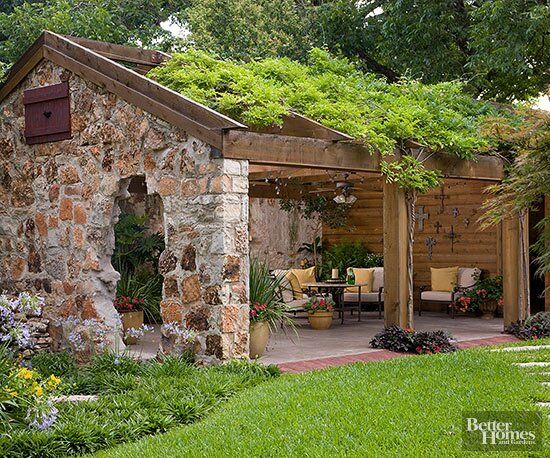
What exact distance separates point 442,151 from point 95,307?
4.94 m

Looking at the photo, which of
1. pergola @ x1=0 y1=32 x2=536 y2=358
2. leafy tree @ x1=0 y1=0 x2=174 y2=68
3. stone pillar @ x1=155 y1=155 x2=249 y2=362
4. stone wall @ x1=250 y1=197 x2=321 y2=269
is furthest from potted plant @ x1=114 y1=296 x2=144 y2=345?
leafy tree @ x1=0 y1=0 x2=174 y2=68

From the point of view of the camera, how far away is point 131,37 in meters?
18.7

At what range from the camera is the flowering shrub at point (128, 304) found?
481 inches

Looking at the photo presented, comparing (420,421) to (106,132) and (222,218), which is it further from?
(106,132)

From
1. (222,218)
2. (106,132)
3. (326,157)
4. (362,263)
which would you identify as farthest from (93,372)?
(362,263)

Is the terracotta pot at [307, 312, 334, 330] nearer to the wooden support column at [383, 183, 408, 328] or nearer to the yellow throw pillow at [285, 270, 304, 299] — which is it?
the yellow throw pillow at [285, 270, 304, 299]

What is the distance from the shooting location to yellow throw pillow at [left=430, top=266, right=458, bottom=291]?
1531cm

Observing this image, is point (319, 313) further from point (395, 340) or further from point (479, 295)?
point (479, 295)

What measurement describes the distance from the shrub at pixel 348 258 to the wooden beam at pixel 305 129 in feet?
19.8

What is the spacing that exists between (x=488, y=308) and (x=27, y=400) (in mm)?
9811

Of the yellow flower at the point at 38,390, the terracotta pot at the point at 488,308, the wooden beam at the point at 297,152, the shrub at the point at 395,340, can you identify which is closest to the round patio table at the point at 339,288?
the terracotta pot at the point at 488,308

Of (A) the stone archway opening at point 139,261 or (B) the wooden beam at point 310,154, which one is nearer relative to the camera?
(B) the wooden beam at point 310,154

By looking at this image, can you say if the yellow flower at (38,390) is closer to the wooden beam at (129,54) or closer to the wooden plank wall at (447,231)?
the wooden beam at (129,54)

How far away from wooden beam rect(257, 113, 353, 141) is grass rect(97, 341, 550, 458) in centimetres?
294
